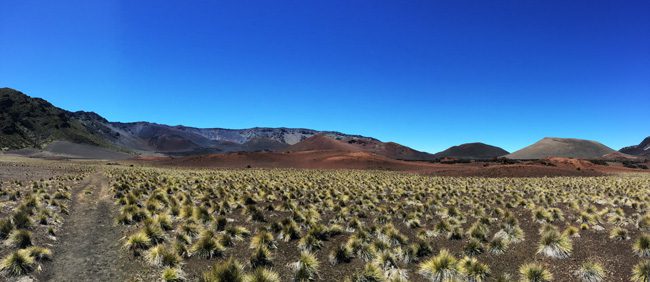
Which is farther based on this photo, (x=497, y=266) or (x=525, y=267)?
(x=497, y=266)

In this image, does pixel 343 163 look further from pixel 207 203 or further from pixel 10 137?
pixel 10 137

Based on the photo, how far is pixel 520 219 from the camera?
1556 cm

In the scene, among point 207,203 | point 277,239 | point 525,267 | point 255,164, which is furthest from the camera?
point 255,164

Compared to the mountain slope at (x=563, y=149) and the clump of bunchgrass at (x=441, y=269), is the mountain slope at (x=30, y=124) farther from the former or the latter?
the mountain slope at (x=563, y=149)

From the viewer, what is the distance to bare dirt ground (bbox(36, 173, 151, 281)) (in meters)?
8.76

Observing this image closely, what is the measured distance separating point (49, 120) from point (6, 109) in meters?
15.5

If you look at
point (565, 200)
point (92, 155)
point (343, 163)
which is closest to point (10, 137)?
point (92, 155)

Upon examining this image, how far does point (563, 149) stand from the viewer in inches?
6506

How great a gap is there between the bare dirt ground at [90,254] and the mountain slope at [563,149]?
171795mm

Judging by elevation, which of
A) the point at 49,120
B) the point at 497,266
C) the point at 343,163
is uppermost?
the point at 49,120

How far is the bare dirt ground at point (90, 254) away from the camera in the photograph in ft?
28.7

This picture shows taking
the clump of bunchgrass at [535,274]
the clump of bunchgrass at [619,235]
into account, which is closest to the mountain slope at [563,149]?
the clump of bunchgrass at [619,235]

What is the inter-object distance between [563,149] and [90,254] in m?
188

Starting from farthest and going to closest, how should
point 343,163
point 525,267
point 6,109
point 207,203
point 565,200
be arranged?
1. point 6,109
2. point 343,163
3. point 565,200
4. point 207,203
5. point 525,267
